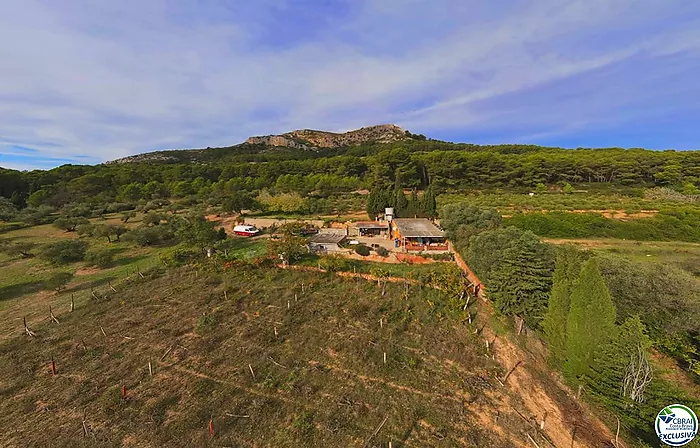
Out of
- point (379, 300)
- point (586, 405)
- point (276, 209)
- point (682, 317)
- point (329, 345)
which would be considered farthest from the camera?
point (276, 209)

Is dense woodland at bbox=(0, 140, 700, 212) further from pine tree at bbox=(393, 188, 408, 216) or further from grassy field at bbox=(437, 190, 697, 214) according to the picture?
pine tree at bbox=(393, 188, 408, 216)

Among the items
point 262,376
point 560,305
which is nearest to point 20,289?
point 262,376

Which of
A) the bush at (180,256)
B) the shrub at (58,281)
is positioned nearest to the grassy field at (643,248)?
the bush at (180,256)

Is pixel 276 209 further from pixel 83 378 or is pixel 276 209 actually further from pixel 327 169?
pixel 83 378

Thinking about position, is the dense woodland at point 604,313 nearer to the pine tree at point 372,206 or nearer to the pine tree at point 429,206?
the pine tree at point 429,206

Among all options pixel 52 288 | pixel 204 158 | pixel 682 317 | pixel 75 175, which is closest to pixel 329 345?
pixel 682 317

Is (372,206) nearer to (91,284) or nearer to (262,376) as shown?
(91,284)

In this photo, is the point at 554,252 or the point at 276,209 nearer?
the point at 554,252
